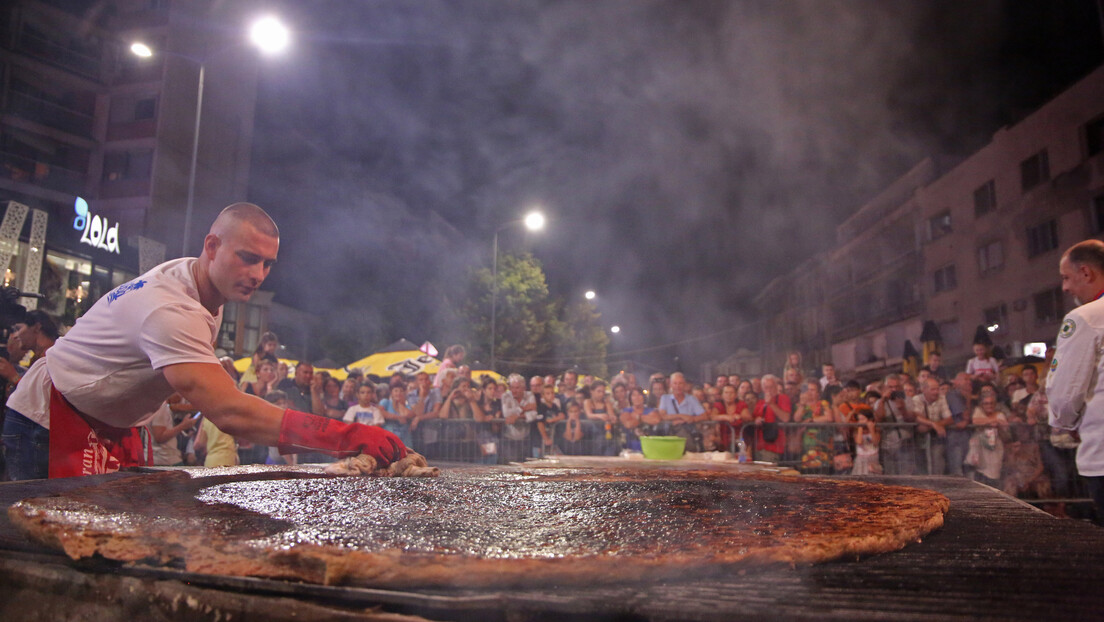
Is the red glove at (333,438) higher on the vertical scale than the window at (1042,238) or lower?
lower

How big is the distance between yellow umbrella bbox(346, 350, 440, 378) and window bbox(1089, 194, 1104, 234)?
1645 centimetres

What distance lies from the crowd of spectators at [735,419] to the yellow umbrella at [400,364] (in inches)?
122

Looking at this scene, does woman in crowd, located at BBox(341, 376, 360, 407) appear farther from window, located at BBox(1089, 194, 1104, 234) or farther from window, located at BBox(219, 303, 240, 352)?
window, located at BBox(1089, 194, 1104, 234)

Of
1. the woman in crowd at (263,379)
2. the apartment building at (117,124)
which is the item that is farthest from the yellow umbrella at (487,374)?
the apartment building at (117,124)

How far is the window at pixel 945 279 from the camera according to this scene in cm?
2125

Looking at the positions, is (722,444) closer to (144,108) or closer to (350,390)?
(350,390)

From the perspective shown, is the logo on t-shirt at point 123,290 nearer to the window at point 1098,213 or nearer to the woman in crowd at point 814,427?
the woman in crowd at point 814,427

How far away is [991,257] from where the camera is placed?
19375 mm

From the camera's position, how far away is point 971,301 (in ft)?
65.3

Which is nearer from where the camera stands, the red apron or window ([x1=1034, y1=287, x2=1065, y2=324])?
the red apron

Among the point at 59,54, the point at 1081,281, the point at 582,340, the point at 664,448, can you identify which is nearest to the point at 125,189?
the point at 59,54

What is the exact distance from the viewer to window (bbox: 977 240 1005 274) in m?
18.8

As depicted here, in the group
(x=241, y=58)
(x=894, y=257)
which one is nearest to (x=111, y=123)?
(x=241, y=58)

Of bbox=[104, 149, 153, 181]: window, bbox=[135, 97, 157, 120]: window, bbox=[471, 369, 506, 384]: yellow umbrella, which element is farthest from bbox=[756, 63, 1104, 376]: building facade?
bbox=[135, 97, 157, 120]: window
